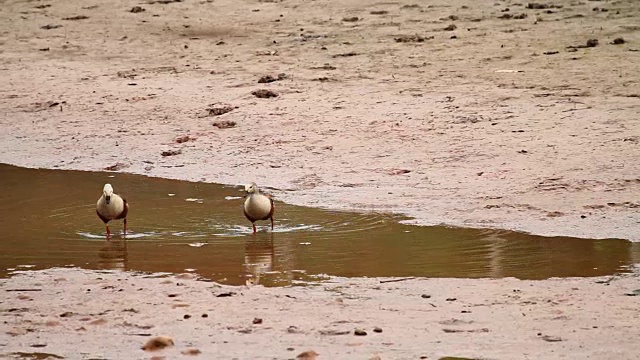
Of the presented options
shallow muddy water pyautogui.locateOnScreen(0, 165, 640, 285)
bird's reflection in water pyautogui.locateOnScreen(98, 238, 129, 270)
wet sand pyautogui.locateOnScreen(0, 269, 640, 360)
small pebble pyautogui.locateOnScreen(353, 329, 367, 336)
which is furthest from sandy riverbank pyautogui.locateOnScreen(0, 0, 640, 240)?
small pebble pyautogui.locateOnScreen(353, 329, 367, 336)

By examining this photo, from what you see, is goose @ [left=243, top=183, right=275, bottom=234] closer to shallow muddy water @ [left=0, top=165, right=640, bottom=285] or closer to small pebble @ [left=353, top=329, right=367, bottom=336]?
shallow muddy water @ [left=0, top=165, right=640, bottom=285]

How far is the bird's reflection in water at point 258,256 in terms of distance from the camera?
838cm

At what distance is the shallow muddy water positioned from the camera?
8.38 meters

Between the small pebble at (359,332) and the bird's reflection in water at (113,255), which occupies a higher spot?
the bird's reflection in water at (113,255)

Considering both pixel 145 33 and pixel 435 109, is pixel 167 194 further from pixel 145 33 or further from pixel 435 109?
pixel 145 33

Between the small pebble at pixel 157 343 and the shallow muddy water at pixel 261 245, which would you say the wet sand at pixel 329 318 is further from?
the shallow muddy water at pixel 261 245

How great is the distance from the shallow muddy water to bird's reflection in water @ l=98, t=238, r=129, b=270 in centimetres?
1

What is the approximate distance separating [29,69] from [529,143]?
7378mm

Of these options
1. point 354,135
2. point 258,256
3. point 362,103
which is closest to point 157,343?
point 258,256

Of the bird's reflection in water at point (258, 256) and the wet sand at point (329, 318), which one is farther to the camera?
the bird's reflection in water at point (258, 256)

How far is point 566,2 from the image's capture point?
57.6 ft

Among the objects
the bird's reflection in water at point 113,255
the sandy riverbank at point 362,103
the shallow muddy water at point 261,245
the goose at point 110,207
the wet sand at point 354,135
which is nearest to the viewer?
the wet sand at point 354,135

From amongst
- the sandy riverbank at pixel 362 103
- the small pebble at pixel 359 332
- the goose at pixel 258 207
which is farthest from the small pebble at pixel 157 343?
the sandy riverbank at pixel 362 103

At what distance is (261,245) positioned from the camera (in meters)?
9.43
